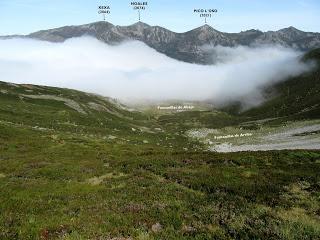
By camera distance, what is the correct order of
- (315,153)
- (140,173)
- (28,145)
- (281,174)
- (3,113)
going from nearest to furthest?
(281,174)
(140,173)
(315,153)
(28,145)
(3,113)

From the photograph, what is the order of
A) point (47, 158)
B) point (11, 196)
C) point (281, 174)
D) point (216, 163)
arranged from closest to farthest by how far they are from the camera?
1. point (11, 196)
2. point (281, 174)
3. point (216, 163)
4. point (47, 158)

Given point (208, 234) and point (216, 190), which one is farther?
point (216, 190)

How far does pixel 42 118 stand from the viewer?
152625 mm

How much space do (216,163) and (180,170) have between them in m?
4.62

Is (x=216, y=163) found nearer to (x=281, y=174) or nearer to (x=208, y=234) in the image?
(x=281, y=174)

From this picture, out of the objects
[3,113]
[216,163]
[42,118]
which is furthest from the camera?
[42,118]

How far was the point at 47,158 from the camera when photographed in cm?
4922

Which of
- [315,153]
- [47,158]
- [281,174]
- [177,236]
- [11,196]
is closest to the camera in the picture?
[177,236]

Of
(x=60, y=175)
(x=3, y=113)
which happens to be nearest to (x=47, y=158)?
(x=60, y=175)

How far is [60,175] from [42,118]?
119 m

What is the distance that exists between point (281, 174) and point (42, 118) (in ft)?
425

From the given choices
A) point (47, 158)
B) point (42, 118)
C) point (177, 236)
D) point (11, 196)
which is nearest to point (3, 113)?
point (42, 118)

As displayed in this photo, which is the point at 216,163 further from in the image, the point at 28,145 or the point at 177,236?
the point at 28,145

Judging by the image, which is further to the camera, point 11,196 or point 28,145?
point 28,145
